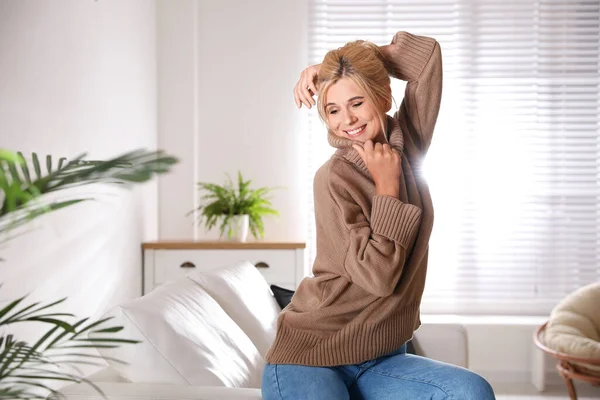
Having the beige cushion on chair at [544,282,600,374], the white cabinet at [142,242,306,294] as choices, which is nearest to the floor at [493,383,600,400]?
the beige cushion on chair at [544,282,600,374]

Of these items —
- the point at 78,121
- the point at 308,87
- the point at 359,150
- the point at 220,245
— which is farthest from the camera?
the point at 220,245

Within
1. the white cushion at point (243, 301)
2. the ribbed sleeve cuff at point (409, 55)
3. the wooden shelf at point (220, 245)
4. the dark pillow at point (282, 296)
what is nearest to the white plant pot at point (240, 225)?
the wooden shelf at point (220, 245)

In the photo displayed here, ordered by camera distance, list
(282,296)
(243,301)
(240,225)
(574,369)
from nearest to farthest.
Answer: (243,301), (282,296), (574,369), (240,225)

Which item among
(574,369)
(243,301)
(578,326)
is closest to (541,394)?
(578,326)

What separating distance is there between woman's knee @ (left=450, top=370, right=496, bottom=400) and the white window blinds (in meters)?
3.73

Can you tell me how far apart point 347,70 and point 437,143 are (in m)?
3.53

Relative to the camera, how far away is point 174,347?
205 centimetres

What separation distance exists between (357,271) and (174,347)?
2.08 ft

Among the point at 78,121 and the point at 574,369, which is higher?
the point at 78,121

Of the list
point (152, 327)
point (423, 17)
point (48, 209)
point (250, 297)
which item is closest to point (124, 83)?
point (250, 297)

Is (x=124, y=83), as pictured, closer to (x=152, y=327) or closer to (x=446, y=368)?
(x=152, y=327)

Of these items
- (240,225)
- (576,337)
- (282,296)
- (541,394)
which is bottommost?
(541,394)

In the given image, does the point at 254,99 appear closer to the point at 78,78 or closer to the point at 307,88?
the point at 78,78

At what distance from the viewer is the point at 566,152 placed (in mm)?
5250
